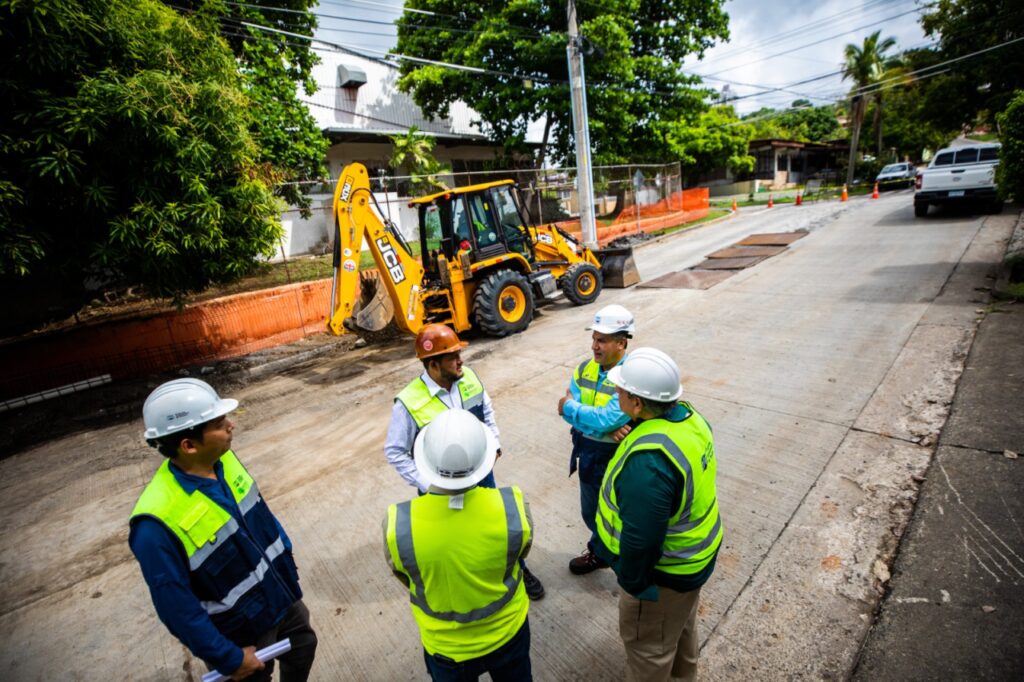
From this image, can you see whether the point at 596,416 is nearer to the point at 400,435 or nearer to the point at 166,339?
the point at 400,435

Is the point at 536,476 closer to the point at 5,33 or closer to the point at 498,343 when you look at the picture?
the point at 498,343

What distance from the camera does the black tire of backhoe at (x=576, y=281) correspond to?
9492 millimetres

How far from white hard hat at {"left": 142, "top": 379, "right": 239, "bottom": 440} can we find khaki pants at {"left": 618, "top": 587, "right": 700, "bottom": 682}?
1.80m

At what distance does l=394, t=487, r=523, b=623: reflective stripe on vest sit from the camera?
165cm

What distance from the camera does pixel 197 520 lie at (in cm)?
180

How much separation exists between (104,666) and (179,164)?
5619mm

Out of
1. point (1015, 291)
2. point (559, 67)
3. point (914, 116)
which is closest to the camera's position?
point (1015, 291)

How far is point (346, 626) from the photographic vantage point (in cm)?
297

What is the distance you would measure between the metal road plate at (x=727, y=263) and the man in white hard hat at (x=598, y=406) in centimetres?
936

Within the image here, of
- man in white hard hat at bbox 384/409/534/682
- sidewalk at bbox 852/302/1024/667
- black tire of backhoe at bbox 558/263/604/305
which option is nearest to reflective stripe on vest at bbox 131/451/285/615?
man in white hard hat at bbox 384/409/534/682

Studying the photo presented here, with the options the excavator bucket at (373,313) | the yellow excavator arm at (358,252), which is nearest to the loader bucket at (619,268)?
the yellow excavator arm at (358,252)

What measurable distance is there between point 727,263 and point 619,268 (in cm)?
290

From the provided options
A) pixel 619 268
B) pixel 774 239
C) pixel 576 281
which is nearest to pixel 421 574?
pixel 576 281

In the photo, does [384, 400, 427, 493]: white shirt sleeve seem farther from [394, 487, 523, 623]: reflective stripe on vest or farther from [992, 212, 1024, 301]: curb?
[992, 212, 1024, 301]: curb
